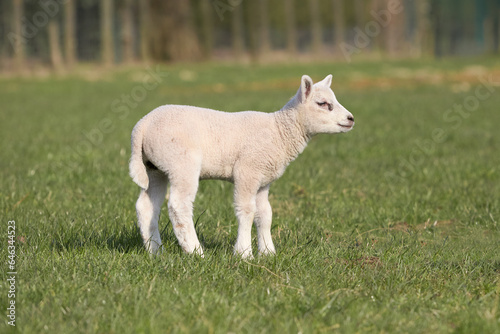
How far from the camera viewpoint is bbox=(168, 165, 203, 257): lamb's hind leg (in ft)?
14.8

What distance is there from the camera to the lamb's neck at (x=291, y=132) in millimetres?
4785

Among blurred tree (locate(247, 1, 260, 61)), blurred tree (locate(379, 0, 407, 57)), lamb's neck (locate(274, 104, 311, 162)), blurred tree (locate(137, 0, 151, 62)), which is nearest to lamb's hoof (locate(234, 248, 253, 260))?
lamb's neck (locate(274, 104, 311, 162))

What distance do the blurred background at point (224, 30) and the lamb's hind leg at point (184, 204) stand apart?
2979cm

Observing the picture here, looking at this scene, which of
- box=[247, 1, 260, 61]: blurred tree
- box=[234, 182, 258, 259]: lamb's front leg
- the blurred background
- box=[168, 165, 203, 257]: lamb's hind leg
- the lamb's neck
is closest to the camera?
box=[168, 165, 203, 257]: lamb's hind leg

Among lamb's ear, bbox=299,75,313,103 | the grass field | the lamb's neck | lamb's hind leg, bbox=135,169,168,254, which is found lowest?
the grass field

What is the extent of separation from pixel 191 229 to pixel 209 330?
4.27 feet

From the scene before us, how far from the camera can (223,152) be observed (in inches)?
184

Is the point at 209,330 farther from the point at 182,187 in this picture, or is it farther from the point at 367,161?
the point at 367,161

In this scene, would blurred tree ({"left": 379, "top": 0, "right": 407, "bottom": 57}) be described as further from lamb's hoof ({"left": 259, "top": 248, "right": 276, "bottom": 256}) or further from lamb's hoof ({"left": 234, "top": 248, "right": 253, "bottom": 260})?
lamb's hoof ({"left": 234, "top": 248, "right": 253, "bottom": 260})

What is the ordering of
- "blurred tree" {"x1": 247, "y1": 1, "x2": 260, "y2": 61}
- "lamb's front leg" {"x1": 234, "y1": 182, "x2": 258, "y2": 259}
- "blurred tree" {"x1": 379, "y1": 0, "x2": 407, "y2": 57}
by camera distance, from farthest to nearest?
"blurred tree" {"x1": 379, "y1": 0, "x2": 407, "y2": 57} → "blurred tree" {"x1": 247, "y1": 1, "x2": 260, "y2": 61} → "lamb's front leg" {"x1": 234, "y1": 182, "x2": 258, "y2": 259}

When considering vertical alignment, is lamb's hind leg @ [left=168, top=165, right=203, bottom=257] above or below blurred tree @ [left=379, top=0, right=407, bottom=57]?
above

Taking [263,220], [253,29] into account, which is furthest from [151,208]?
[253,29]

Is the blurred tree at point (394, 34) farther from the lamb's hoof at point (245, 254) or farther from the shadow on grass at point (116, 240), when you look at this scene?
the lamb's hoof at point (245, 254)

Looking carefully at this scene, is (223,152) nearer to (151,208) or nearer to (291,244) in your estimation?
(151,208)
